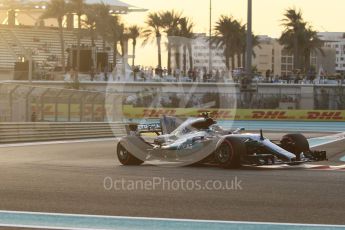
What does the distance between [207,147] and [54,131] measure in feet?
47.8

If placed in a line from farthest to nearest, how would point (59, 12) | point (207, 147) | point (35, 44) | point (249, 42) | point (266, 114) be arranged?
point (35, 44)
point (59, 12)
point (266, 114)
point (249, 42)
point (207, 147)

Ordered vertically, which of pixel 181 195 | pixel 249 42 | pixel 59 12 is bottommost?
pixel 181 195

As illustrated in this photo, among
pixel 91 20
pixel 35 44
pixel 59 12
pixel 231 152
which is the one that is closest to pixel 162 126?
pixel 231 152

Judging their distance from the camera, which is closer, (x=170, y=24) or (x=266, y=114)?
(x=266, y=114)

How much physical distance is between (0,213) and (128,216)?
136cm

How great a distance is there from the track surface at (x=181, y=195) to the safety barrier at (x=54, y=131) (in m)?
11.3

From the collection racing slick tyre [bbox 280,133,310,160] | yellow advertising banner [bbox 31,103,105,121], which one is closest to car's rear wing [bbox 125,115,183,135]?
racing slick tyre [bbox 280,133,310,160]

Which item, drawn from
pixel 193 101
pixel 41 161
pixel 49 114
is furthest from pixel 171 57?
pixel 41 161

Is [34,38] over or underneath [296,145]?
over

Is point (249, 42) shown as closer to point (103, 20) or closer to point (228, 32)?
point (103, 20)

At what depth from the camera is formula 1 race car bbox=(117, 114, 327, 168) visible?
1427cm

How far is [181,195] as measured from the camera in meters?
10.3

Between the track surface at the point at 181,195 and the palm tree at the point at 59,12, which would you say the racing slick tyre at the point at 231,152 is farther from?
the palm tree at the point at 59,12

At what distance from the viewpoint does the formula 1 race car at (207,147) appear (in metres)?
14.3
